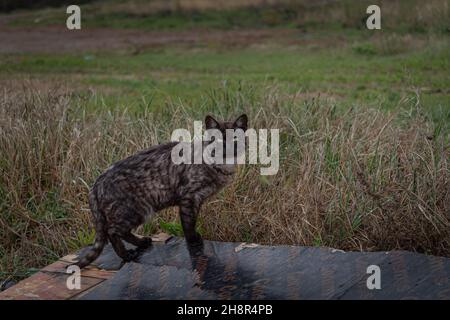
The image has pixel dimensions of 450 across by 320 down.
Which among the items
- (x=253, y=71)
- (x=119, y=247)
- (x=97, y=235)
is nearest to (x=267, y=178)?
(x=119, y=247)

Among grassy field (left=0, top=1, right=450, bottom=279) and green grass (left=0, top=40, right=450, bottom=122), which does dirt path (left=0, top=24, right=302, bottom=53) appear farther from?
grassy field (left=0, top=1, right=450, bottom=279)

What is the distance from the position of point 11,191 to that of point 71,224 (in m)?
0.75

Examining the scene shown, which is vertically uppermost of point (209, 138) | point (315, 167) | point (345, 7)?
point (345, 7)

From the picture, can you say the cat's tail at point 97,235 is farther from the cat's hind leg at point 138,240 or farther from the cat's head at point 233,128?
the cat's head at point 233,128

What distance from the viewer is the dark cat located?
15.2 feet

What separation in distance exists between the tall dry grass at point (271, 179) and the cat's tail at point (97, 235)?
0.91 m

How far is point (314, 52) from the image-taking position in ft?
54.7

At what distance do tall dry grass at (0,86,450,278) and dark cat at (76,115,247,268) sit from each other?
3.50 ft

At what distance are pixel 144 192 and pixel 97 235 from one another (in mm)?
440

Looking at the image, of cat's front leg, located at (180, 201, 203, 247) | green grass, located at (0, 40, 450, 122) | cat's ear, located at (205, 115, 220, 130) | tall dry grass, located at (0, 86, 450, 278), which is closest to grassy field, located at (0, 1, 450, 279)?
tall dry grass, located at (0, 86, 450, 278)

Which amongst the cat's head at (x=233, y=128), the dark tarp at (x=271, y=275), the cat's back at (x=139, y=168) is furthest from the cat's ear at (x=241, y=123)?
the dark tarp at (x=271, y=275)

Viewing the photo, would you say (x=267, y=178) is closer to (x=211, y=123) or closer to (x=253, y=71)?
(x=211, y=123)
